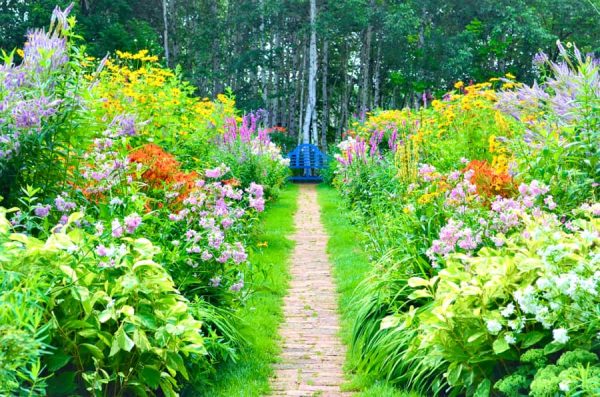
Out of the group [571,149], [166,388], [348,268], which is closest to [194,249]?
[166,388]

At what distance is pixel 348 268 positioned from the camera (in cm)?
757

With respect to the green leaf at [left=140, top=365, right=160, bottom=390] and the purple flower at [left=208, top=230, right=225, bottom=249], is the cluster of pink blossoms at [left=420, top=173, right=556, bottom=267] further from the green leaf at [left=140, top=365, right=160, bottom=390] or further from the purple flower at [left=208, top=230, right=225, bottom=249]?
the green leaf at [left=140, top=365, right=160, bottom=390]

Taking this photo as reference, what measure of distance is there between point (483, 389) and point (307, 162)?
18.3 meters

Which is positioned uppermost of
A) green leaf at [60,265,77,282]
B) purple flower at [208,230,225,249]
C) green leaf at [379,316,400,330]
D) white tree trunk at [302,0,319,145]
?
white tree trunk at [302,0,319,145]

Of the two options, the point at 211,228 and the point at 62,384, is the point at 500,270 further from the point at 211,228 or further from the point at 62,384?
the point at 62,384

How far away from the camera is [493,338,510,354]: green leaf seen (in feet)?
10.3

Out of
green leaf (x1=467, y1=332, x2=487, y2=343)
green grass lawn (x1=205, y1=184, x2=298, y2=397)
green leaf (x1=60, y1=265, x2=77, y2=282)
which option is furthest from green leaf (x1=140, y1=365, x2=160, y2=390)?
green leaf (x1=467, y1=332, x2=487, y2=343)

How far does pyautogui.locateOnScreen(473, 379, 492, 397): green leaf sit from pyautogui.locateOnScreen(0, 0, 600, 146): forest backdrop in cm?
2178

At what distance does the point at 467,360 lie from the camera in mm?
3418

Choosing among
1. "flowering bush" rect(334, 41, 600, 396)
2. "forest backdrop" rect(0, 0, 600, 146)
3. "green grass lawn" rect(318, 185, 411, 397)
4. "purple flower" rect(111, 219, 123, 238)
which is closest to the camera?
"flowering bush" rect(334, 41, 600, 396)

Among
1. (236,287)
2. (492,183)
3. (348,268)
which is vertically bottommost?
(348,268)

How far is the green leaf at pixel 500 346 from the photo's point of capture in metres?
3.13

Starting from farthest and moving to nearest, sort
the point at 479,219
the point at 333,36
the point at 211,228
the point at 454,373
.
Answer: the point at 333,36 → the point at 211,228 → the point at 479,219 → the point at 454,373

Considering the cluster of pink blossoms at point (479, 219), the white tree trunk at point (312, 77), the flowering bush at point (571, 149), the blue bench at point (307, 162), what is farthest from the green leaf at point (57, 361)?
the white tree trunk at point (312, 77)
